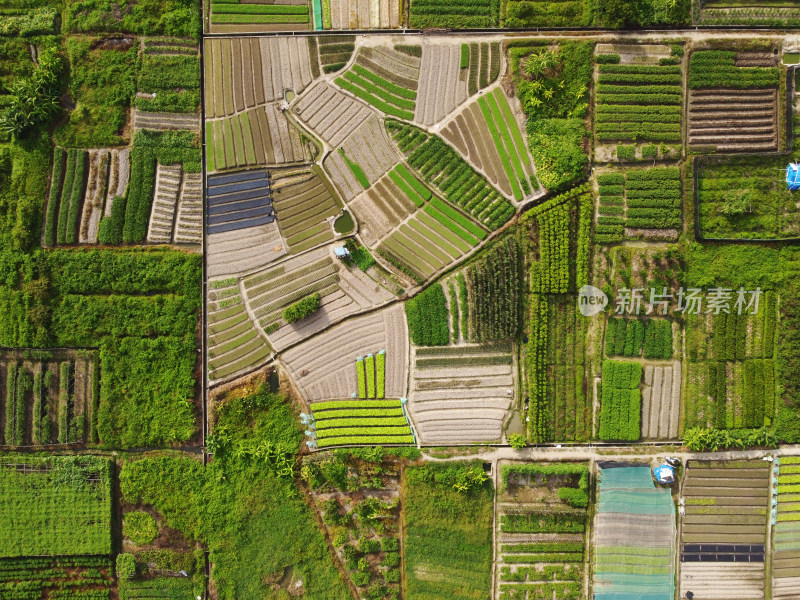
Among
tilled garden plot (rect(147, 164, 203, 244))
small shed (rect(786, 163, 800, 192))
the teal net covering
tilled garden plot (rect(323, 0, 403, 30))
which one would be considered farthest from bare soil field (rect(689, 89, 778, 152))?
tilled garden plot (rect(147, 164, 203, 244))

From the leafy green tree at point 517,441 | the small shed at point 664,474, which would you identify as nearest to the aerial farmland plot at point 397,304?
the leafy green tree at point 517,441

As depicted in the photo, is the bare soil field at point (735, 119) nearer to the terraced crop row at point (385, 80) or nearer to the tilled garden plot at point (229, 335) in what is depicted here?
the terraced crop row at point (385, 80)

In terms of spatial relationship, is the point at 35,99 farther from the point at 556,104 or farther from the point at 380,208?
the point at 556,104

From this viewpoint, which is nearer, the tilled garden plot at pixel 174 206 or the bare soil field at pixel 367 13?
the tilled garden plot at pixel 174 206

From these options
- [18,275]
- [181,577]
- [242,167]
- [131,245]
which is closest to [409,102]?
[242,167]

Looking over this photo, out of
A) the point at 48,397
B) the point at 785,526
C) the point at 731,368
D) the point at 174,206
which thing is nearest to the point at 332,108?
the point at 174,206

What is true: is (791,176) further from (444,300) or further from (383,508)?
(383,508)

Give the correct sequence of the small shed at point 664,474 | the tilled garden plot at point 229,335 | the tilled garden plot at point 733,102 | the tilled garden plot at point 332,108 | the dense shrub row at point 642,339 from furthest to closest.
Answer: the tilled garden plot at point 332,108
the tilled garden plot at point 229,335
the dense shrub row at point 642,339
the tilled garden plot at point 733,102
the small shed at point 664,474
